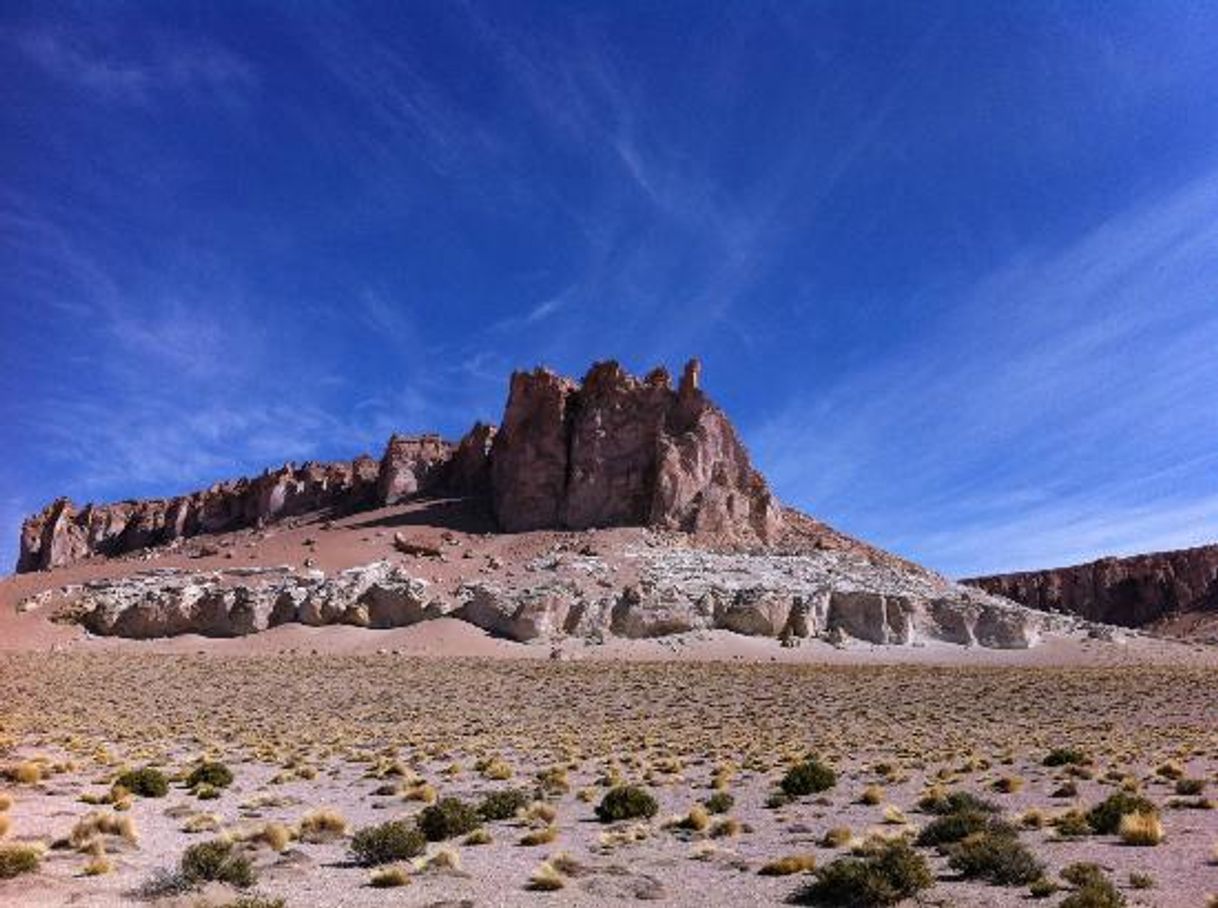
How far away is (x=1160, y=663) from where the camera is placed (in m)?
63.9

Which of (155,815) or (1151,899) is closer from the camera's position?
(1151,899)

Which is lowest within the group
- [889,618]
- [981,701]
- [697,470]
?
[981,701]

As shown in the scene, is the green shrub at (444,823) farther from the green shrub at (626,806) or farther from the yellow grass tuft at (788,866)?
the yellow grass tuft at (788,866)

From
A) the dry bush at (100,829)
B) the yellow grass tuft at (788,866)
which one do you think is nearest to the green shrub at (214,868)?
the dry bush at (100,829)

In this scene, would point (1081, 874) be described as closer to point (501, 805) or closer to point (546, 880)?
point (546, 880)

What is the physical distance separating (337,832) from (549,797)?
17.7 ft

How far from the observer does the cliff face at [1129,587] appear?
152375mm

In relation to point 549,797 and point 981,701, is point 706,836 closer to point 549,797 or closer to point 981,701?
point 549,797

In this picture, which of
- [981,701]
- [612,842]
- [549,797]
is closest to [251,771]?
[549,797]

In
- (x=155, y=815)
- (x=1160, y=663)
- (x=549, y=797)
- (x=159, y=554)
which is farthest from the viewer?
(x=159, y=554)

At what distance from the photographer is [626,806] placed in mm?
17844

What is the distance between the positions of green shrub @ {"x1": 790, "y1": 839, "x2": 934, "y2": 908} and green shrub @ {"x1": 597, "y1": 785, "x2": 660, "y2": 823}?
5820 mm

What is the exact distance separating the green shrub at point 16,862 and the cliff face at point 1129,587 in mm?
163212

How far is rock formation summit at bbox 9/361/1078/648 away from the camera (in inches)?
2495
